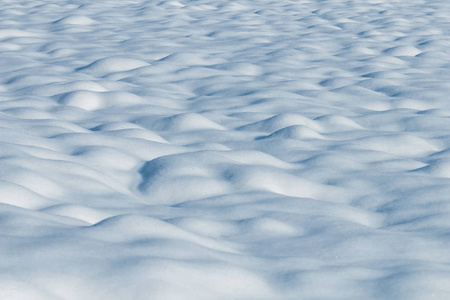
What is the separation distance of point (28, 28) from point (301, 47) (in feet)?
6.98

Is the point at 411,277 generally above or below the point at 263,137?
above

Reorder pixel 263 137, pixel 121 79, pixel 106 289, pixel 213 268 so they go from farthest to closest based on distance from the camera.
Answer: pixel 121 79 → pixel 263 137 → pixel 213 268 → pixel 106 289

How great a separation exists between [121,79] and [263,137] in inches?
55.7

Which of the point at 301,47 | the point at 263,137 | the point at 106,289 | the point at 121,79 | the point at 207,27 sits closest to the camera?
the point at 106,289

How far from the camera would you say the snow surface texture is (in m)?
1.92

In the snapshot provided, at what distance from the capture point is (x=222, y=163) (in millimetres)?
3014

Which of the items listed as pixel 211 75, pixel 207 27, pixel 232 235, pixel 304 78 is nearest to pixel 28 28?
pixel 207 27

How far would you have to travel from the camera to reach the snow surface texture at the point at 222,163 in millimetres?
1918

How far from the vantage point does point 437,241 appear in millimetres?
2369

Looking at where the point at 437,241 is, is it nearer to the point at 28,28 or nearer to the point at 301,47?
the point at 301,47

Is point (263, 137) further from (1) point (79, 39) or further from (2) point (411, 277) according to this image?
(1) point (79, 39)

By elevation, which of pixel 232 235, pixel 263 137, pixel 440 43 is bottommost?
pixel 440 43

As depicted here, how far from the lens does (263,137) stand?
3.62 m

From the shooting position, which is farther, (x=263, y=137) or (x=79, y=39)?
(x=79, y=39)
